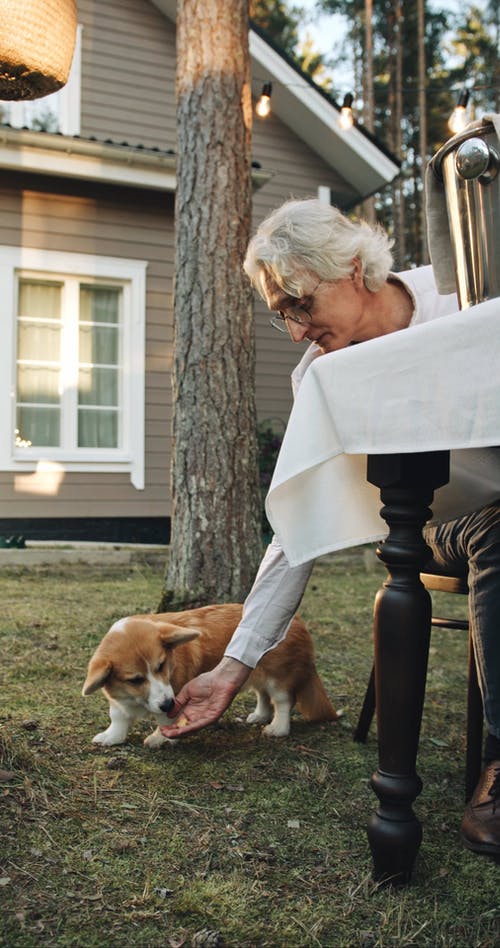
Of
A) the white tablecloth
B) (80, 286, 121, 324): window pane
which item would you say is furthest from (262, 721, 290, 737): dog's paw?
(80, 286, 121, 324): window pane

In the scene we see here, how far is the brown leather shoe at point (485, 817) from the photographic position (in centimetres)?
167

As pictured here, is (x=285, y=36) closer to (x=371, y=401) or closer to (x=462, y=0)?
(x=462, y=0)

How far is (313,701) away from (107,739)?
2.48 ft

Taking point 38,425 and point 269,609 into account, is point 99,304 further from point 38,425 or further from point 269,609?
point 269,609

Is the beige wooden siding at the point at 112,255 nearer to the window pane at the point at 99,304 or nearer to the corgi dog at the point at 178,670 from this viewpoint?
the window pane at the point at 99,304

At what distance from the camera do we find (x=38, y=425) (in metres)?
8.62

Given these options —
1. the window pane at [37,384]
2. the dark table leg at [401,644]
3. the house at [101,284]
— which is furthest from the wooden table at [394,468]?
the window pane at [37,384]

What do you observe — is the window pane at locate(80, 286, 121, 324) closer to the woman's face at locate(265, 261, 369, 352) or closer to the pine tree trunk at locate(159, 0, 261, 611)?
the pine tree trunk at locate(159, 0, 261, 611)

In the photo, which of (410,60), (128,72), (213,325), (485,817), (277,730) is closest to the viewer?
(485,817)

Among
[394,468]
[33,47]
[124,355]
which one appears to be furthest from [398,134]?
[394,468]

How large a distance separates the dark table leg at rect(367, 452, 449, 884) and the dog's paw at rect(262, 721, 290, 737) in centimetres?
114

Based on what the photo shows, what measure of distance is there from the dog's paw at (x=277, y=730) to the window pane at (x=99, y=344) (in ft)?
21.8

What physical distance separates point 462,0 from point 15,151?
22.1 m

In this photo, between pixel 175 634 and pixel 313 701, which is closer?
pixel 175 634
